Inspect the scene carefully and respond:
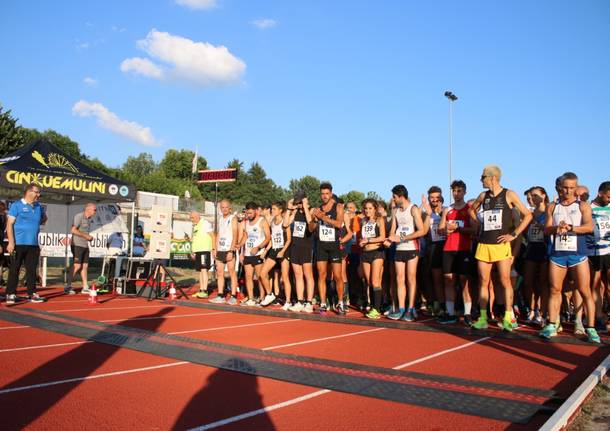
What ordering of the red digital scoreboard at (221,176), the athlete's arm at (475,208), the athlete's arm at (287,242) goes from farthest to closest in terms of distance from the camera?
the red digital scoreboard at (221,176) < the athlete's arm at (287,242) < the athlete's arm at (475,208)

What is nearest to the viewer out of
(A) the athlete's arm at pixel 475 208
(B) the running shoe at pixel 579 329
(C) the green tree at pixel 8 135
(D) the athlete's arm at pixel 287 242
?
(B) the running shoe at pixel 579 329

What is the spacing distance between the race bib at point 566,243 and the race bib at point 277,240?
5.26 m

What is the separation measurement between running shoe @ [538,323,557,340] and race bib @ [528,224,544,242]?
5.50ft

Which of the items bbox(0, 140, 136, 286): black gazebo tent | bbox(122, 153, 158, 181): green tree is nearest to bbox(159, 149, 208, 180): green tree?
bbox(122, 153, 158, 181): green tree

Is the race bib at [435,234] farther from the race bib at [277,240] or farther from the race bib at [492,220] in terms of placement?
the race bib at [277,240]

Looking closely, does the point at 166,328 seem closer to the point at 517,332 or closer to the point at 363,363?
the point at 363,363

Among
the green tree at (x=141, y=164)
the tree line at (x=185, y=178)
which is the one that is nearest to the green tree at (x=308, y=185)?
the tree line at (x=185, y=178)

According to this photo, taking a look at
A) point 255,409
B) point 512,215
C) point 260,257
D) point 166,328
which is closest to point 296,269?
point 260,257

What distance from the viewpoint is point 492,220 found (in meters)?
6.50

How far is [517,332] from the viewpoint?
641 centimetres

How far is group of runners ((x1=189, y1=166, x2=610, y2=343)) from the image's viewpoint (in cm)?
618

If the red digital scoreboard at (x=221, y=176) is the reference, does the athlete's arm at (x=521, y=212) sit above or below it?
below

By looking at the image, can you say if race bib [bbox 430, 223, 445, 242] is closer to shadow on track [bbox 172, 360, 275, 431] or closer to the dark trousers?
shadow on track [bbox 172, 360, 275, 431]

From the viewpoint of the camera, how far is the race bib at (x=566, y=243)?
593 cm
